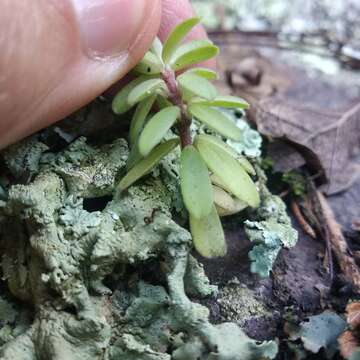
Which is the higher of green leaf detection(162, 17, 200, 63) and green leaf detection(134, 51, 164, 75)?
green leaf detection(162, 17, 200, 63)

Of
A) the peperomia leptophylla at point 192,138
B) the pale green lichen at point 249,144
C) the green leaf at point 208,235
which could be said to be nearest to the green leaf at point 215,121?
the peperomia leptophylla at point 192,138

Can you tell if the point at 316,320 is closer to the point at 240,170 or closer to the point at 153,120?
the point at 240,170

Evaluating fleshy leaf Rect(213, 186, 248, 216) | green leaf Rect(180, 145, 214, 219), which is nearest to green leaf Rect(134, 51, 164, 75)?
green leaf Rect(180, 145, 214, 219)

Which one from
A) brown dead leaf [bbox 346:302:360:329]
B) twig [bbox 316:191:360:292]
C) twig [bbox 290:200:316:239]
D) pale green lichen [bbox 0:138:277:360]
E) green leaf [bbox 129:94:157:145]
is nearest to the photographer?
pale green lichen [bbox 0:138:277:360]

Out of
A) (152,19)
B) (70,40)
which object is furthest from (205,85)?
(70,40)

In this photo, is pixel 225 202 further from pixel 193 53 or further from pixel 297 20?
pixel 297 20

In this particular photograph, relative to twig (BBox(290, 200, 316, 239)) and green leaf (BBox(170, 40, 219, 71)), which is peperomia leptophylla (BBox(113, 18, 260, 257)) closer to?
green leaf (BBox(170, 40, 219, 71))

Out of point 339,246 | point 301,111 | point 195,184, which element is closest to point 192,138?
point 195,184
